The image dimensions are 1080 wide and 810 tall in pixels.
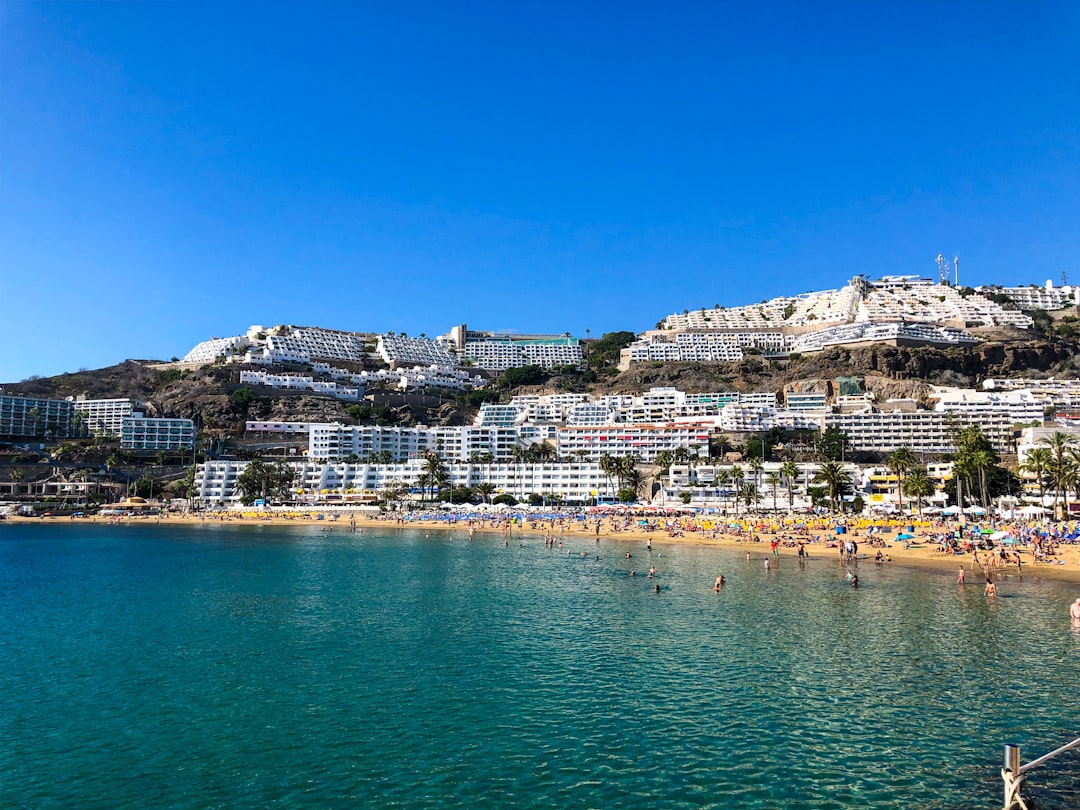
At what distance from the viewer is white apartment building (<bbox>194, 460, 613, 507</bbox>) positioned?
98750 millimetres

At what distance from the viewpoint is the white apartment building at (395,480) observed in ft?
324

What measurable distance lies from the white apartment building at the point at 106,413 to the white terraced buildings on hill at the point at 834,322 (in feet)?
309

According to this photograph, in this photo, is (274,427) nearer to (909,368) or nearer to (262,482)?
(262,482)

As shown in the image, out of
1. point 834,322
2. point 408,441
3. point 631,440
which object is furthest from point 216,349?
point 834,322

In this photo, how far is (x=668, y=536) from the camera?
63906mm

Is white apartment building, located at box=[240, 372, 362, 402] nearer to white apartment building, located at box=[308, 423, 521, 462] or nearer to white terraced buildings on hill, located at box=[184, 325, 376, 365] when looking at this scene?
white terraced buildings on hill, located at box=[184, 325, 376, 365]

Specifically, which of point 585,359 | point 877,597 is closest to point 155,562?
point 877,597

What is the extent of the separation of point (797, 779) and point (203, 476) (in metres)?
107

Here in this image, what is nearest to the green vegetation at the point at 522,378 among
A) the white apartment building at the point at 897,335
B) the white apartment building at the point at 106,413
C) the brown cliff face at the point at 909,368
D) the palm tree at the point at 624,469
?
the brown cliff face at the point at 909,368

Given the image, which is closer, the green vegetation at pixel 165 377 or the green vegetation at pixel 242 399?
the green vegetation at pixel 242 399

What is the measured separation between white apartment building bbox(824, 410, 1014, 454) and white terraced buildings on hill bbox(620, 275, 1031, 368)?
27873mm

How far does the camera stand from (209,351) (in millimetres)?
156000

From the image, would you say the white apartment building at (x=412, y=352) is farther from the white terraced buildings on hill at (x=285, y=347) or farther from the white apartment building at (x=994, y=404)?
the white apartment building at (x=994, y=404)

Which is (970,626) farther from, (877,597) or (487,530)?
(487,530)
